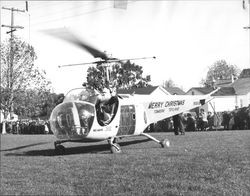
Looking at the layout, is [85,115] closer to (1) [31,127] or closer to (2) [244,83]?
(2) [244,83]

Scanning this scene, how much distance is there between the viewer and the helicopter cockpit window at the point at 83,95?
1427 centimetres

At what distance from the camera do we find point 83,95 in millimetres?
14352

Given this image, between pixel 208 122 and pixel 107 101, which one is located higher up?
pixel 107 101

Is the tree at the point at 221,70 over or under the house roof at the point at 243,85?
over

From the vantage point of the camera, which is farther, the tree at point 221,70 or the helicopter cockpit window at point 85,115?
the helicopter cockpit window at point 85,115

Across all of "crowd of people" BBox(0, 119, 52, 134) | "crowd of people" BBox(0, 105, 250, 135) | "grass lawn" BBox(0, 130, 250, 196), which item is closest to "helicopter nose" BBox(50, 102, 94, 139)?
"grass lawn" BBox(0, 130, 250, 196)

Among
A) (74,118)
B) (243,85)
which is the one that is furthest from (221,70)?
(74,118)

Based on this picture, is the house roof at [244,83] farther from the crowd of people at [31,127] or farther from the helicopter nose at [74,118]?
the crowd of people at [31,127]

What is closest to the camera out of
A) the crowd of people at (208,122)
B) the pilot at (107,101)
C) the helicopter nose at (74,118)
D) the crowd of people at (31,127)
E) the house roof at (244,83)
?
the house roof at (244,83)

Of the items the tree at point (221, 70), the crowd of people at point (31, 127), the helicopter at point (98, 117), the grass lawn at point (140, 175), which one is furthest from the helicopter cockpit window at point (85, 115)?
the crowd of people at point (31, 127)

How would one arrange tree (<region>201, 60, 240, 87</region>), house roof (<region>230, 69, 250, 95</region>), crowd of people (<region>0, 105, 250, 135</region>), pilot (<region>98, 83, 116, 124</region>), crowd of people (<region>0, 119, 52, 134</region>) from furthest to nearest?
crowd of people (<region>0, 119, 52, 134</region>), crowd of people (<region>0, 105, 250, 135</region>), pilot (<region>98, 83, 116, 124</region>), tree (<region>201, 60, 240, 87</region>), house roof (<region>230, 69, 250, 95</region>)

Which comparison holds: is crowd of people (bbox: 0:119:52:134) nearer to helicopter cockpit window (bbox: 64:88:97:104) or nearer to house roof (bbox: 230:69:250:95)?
helicopter cockpit window (bbox: 64:88:97:104)

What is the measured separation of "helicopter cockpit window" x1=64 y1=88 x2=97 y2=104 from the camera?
1427 centimetres

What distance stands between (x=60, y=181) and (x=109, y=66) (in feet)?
17.1
